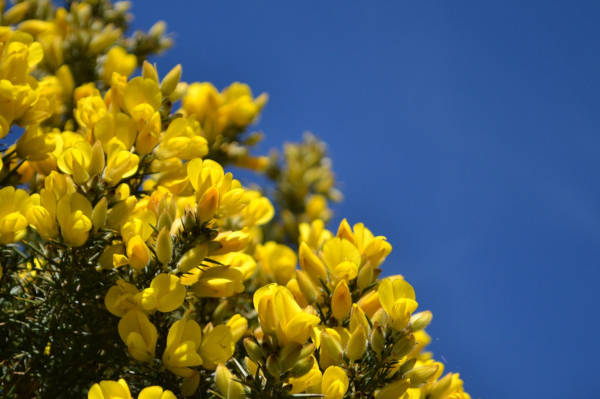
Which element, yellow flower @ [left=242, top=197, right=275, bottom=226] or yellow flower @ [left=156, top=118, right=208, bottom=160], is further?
yellow flower @ [left=242, top=197, right=275, bottom=226]

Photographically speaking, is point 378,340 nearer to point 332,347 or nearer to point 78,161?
point 332,347

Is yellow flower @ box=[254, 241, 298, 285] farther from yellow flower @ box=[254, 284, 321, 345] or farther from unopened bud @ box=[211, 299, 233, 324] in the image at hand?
yellow flower @ box=[254, 284, 321, 345]

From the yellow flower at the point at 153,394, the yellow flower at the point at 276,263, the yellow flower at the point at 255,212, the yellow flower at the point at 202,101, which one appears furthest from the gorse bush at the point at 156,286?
the yellow flower at the point at 202,101

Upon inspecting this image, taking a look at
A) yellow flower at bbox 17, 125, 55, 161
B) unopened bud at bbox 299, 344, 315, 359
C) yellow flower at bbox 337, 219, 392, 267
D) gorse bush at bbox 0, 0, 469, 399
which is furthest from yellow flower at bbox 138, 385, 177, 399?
yellow flower at bbox 17, 125, 55, 161

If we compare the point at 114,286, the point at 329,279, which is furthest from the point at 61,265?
the point at 329,279

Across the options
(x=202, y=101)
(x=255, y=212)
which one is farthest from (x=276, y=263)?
(x=202, y=101)

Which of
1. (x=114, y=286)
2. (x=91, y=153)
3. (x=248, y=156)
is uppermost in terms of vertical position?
(x=248, y=156)

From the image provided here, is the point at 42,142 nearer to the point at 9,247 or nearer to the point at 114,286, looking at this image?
the point at 9,247
